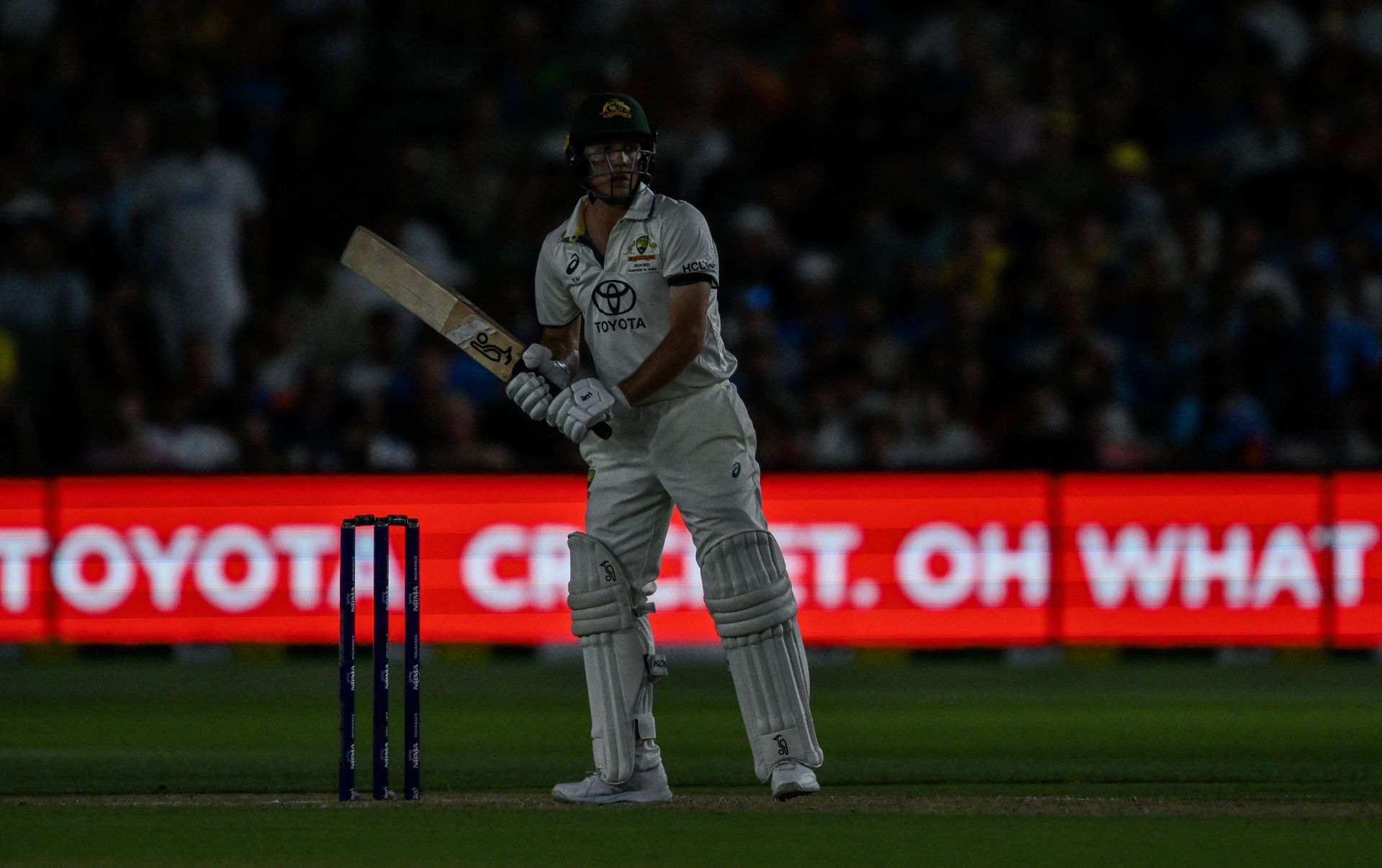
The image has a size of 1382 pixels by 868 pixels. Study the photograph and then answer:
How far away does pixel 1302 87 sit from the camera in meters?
14.8

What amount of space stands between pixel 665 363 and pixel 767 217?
8.09 meters

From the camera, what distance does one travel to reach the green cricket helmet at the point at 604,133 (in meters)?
6.43

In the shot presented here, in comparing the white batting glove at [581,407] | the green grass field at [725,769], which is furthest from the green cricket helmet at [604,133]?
the green grass field at [725,769]

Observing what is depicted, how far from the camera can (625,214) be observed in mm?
6496

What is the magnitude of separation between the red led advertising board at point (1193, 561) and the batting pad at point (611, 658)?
5288mm

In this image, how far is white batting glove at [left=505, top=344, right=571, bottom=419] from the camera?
20.7ft

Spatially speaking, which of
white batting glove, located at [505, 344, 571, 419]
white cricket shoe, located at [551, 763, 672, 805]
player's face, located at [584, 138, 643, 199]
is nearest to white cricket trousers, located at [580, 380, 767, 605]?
white batting glove, located at [505, 344, 571, 419]

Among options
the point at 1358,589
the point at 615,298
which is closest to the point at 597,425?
the point at 615,298

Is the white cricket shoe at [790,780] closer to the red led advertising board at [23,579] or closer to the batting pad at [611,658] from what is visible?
the batting pad at [611,658]

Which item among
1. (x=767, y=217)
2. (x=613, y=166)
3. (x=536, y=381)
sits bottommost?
(x=536, y=381)

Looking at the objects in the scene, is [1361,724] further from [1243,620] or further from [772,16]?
[772,16]

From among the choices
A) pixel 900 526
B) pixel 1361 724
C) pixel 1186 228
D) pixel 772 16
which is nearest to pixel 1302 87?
pixel 1186 228

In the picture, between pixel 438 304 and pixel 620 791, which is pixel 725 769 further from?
pixel 438 304

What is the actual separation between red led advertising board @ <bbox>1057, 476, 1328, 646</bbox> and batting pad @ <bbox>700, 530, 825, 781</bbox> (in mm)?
5245
